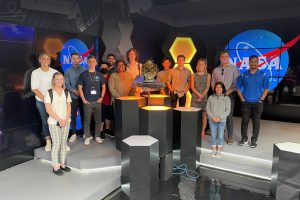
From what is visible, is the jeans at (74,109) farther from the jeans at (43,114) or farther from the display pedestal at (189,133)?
the display pedestal at (189,133)

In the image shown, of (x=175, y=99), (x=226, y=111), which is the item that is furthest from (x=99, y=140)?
(x=226, y=111)

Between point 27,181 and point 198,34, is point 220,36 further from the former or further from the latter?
point 27,181

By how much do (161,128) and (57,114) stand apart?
1402mm

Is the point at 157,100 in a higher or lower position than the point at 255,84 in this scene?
lower

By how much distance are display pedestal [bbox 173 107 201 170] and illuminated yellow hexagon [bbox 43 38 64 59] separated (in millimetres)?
2338

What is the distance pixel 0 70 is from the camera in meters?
3.68

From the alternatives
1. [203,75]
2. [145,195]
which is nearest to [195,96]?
[203,75]

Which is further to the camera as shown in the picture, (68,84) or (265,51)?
(265,51)

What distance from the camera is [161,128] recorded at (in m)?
3.61

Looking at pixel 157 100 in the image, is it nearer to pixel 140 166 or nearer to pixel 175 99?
pixel 175 99

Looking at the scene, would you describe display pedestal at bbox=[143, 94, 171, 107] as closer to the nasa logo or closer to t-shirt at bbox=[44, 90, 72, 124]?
t-shirt at bbox=[44, 90, 72, 124]

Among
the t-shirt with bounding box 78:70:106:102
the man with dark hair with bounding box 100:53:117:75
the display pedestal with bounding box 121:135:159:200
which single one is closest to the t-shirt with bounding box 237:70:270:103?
the display pedestal with bounding box 121:135:159:200

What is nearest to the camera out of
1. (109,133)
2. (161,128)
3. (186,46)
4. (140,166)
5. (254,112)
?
(140,166)

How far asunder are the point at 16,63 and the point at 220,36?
5.34 m
